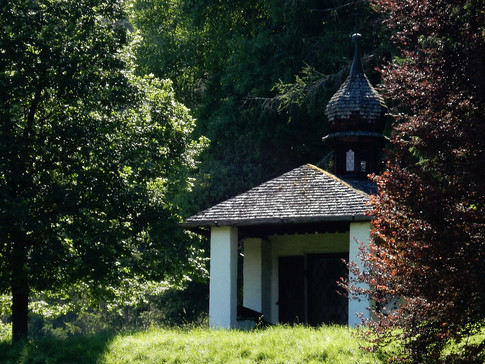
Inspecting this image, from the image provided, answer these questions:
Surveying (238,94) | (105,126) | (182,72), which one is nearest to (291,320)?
(105,126)

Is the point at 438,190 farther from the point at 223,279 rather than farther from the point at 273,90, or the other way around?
the point at 273,90

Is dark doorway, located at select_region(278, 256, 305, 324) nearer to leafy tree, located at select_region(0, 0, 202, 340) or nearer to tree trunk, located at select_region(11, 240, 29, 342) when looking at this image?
leafy tree, located at select_region(0, 0, 202, 340)

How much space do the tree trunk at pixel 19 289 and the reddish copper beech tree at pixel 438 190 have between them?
24.3 ft

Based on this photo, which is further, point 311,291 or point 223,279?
point 311,291

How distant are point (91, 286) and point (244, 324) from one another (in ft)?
12.8

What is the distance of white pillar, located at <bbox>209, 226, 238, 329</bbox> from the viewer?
18.9 m

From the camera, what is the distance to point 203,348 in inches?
592

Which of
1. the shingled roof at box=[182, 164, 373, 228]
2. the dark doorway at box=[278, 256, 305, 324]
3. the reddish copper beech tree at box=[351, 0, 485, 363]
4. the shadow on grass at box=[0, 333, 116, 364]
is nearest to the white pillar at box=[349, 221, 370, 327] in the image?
the shingled roof at box=[182, 164, 373, 228]

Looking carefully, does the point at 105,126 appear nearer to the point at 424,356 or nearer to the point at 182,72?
the point at 424,356

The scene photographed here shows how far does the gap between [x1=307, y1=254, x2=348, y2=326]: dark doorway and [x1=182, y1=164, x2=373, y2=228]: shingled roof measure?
192cm

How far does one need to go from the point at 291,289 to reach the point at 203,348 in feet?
21.6

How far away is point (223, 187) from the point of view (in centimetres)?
3028

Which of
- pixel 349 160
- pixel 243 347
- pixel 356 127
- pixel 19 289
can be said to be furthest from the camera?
pixel 349 160

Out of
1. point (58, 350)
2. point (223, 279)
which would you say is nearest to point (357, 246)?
point (223, 279)
